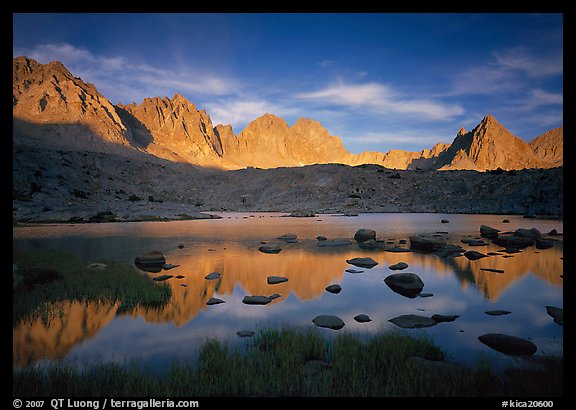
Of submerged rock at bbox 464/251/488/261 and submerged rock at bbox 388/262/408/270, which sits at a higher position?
submerged rock at bbox 464/251/488/261

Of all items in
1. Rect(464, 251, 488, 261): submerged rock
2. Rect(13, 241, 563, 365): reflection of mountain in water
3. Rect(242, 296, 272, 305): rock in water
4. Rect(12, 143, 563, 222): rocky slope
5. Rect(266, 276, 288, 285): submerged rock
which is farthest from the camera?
Rect(12, 143, 563, 222): rocky slope

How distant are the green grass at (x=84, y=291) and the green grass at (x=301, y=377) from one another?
4.71 meters

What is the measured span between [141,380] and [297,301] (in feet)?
24.1

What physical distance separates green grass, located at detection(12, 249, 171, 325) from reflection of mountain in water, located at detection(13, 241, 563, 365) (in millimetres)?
547

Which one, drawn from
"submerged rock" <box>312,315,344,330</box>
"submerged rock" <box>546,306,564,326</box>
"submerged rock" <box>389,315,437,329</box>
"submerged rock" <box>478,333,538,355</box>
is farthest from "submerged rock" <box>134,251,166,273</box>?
"submerged rock" <box>546,306,564,326</box>

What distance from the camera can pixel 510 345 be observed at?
8.45 meters

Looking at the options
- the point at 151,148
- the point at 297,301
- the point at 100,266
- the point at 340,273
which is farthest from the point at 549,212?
the point at 151,148

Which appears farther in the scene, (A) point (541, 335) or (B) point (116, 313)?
(B) point (116, 313)

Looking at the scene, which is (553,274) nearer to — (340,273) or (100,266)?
(340,273)

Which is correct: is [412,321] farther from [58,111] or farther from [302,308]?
[58,111]

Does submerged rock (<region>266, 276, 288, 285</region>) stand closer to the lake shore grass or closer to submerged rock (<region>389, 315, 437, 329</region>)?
the lake shore grass

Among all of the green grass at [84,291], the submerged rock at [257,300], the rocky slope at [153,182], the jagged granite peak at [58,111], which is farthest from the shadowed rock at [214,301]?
the jagged granite peak at [58,111]

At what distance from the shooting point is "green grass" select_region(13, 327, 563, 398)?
6.13 meters
